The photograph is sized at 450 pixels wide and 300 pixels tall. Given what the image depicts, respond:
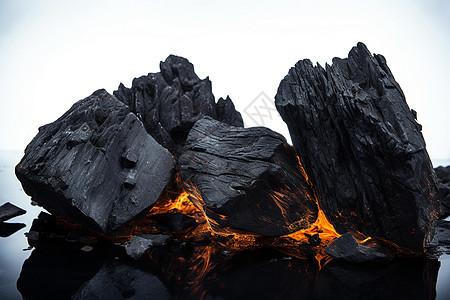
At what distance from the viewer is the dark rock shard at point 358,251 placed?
570 centimetres

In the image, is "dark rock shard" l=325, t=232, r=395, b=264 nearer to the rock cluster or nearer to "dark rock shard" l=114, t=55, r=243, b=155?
the rock cluster

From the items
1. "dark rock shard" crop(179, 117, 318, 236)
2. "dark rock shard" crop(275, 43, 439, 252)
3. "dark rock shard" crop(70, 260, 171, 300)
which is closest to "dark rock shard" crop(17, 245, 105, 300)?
"dark rock shard" crop(70, 260, 171, 300)

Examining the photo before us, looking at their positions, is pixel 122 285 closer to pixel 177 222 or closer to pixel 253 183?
pixel 177 222

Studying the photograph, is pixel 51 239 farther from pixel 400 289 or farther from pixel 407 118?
pixel 407 118

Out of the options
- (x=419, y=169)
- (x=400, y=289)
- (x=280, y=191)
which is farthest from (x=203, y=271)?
(x=419, y=169)

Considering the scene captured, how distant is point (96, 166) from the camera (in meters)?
7.39

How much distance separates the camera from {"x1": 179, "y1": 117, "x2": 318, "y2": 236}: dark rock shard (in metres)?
6.71

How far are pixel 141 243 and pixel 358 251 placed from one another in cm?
454

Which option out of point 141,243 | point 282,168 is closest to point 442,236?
point 282,168

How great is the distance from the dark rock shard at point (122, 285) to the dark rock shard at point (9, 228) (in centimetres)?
404

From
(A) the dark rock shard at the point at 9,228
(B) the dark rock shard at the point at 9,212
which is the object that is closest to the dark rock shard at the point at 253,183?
(A) the dark rock shard at the point at 9,228

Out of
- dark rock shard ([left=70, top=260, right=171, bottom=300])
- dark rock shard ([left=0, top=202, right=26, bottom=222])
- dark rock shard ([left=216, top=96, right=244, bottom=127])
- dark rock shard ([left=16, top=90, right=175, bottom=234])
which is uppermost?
dark rock shard ([left=216, top=96, right=244, bottom=127])

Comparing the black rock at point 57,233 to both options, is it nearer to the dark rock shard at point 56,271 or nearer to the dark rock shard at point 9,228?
the dark rock shard at point 56,271

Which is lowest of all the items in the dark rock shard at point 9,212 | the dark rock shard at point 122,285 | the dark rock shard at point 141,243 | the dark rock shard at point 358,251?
the dark rock shard at point 122,285
